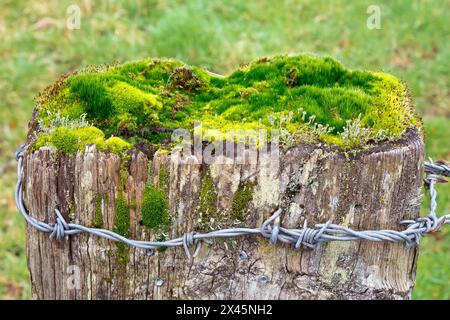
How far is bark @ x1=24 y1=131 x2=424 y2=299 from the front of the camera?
255cm

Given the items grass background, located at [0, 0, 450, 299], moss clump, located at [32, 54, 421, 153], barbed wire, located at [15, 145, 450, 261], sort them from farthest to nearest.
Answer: grass background, located at [0, 0, 450, 299] < moss clump, located at [32, 54, 421, 153] < barbed wire, located at [15, 145, 450, 261]

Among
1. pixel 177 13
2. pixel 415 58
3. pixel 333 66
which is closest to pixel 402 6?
pixel 415 58

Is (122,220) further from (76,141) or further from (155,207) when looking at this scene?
(76,141)

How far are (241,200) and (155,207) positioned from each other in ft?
1.26

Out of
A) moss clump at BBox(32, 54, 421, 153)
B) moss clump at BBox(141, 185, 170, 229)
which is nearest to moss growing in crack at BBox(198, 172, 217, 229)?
moss clump at BBox(141, 185, 170, 229)

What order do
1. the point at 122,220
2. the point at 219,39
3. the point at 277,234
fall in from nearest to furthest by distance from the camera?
1. the point at 277,234
2. the point at 122,220
3. the point at 219,39

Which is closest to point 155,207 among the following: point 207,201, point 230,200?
point 207,201

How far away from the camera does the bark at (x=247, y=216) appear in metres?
2.55

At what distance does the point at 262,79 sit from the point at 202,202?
94 cm

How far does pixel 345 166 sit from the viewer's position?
2539 millimetres

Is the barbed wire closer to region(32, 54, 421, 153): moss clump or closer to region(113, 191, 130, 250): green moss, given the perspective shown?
region(113, 191, 130, 250): green moss

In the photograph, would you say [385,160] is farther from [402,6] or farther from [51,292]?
[402,6]

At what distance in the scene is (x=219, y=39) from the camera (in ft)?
24.8

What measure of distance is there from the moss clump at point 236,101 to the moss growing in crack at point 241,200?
0.31 meters
